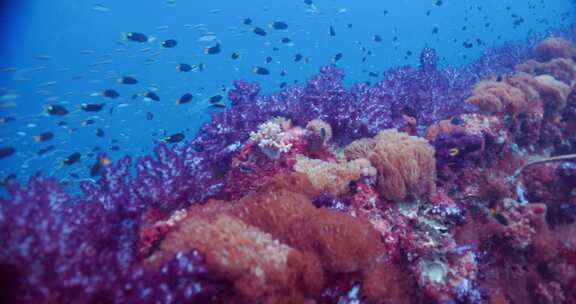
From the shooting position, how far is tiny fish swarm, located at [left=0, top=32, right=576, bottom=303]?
11.1 feet

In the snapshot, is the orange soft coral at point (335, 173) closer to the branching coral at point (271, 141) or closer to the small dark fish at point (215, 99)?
the branching coral at point (271, 141)

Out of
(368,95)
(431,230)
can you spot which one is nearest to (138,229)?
(431,230)

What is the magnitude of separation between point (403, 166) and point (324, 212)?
2.63 m

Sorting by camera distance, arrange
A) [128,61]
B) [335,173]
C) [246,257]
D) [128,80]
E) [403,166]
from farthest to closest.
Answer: [128,61] < [128,80] < [403,166] < [335,173] < [246,257]

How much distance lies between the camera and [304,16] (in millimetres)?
134750

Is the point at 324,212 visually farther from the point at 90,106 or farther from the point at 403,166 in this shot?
the point at 90,106

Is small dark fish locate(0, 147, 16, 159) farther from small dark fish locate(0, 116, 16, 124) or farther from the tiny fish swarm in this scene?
the tiny fish swarm

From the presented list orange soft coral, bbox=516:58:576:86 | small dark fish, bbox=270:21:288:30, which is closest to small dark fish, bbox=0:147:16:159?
small dark fish, bbox=270:21:288:30

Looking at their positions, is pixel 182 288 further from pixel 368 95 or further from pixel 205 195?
pixel 368 95

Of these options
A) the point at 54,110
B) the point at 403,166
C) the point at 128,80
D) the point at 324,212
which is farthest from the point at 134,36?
the point at 324,212

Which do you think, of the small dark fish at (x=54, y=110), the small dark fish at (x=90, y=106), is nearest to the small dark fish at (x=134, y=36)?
the small dark fish at (x=90, y=106)

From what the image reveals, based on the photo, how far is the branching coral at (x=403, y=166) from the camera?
644 centimetres

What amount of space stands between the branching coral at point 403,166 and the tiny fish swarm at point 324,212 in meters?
0.03

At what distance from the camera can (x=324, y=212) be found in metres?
4.54
